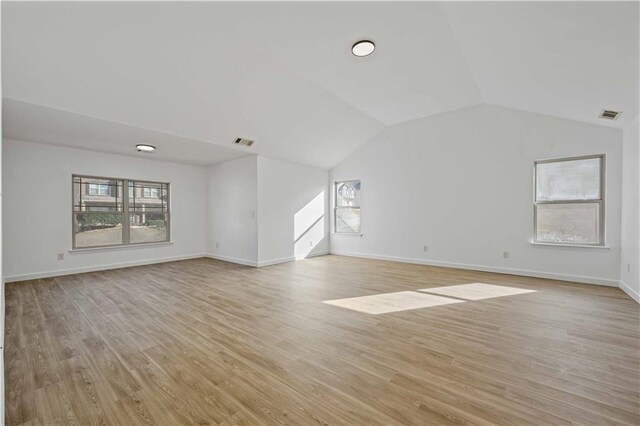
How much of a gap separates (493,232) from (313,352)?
438cm

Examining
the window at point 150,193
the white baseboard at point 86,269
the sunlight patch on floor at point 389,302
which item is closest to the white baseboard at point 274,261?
the white baseboard at point 86,269

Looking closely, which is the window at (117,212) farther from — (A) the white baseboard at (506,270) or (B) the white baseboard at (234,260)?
(A) the white baseboard at (506,270)

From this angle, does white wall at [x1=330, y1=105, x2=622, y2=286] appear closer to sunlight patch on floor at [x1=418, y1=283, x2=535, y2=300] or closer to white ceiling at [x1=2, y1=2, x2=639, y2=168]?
white ceiling at [x1=2, y1=2, x2=639, y2=168]

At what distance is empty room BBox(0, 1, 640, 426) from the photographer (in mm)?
1875

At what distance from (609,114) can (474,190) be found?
205 centimetres

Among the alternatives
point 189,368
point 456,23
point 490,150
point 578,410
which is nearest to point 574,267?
point 490,150

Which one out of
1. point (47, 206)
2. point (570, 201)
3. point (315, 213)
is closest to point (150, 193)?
point (47, 206)

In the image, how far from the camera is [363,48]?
10.9 ft

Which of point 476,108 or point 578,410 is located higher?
point 476,108

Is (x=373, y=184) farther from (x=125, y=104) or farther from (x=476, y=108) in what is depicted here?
(x=125, y=104)

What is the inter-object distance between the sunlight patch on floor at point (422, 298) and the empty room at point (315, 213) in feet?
0.16

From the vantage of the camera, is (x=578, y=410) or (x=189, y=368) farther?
(x=189, y=368)

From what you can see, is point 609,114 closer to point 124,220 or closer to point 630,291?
point 630,291

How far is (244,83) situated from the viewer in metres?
3.80
